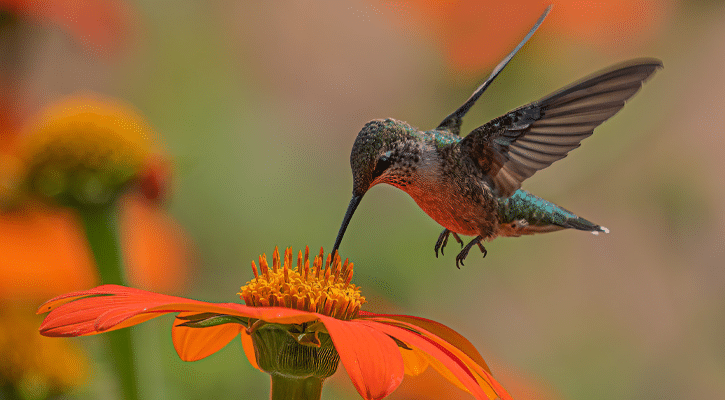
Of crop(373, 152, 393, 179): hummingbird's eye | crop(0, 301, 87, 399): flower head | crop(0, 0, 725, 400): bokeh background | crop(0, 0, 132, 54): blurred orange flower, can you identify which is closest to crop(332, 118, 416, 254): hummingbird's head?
crop(373, 152, 393, 179): hummingbird's eye

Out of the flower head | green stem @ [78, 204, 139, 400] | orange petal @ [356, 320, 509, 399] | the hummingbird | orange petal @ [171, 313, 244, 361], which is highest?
the hummingbird

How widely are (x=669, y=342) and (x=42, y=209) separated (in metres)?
1.47

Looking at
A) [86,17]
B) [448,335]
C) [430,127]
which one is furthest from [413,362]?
[86,17]

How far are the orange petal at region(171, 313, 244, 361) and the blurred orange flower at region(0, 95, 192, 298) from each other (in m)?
0.23

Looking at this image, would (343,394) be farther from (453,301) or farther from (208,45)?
(208,45)

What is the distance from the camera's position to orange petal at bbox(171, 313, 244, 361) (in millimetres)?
421

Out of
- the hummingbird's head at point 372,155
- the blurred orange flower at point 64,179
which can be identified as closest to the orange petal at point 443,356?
the hummingbird's head at point 372,155

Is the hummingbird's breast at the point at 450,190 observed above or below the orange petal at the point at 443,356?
above

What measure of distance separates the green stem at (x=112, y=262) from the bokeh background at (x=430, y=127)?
0.51 metres

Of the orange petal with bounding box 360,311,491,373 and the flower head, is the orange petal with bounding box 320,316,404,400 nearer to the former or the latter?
the orange petal with bounding box 360,311,491,373

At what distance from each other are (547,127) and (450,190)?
0.11m

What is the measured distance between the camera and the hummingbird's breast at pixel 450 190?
54 centimetres

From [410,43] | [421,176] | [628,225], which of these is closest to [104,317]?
[421,176]

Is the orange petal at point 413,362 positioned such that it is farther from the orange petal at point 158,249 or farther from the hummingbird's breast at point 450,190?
the orange petal at point 158,249
